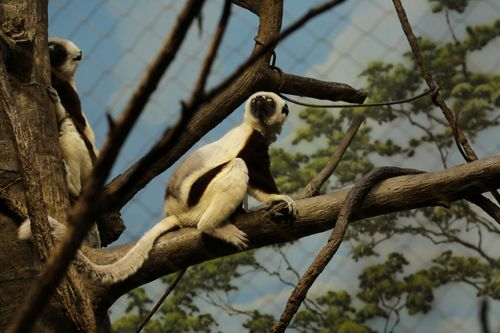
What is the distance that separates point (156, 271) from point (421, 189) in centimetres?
87

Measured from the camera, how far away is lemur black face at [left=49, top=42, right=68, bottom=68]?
3879 millimetres

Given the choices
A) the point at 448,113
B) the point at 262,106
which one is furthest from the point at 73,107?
the point at 448,113

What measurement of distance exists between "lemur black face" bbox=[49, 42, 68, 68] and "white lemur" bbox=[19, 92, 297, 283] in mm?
1118

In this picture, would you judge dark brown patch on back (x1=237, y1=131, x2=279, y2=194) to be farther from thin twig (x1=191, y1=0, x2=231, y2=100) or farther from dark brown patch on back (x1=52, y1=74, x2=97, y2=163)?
thin twig (x1=191, y1=0, x2=231, y2=100)

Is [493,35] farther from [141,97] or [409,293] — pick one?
[141,97]

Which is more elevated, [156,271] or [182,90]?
[182,90]

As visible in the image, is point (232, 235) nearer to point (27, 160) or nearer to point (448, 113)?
point (27, 160)

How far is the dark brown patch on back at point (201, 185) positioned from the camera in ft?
9.36

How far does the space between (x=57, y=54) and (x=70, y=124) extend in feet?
2.03

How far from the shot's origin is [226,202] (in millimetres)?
2725

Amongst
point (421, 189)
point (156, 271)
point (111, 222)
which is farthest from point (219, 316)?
point (421, 189)

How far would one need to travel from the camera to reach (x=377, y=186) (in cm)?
237

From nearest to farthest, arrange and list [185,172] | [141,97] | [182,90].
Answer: [141,97]
[185,172]
[182,90]

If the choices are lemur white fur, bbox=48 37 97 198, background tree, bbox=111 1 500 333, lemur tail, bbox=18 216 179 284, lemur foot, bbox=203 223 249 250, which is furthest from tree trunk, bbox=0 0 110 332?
background tree, bbox=111 1 500 333
